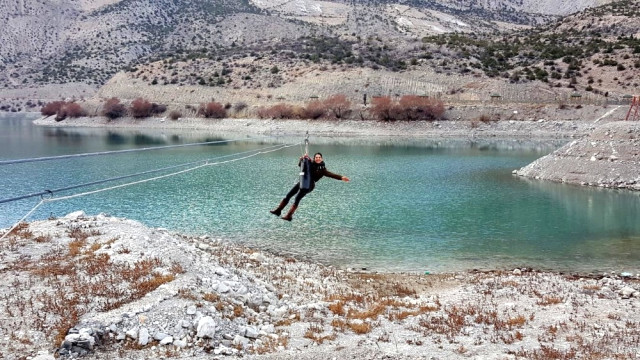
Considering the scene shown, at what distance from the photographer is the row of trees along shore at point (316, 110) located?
66.8 m

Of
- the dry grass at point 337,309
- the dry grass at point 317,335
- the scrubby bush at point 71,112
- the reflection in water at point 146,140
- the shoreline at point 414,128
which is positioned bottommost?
the dry grass at point 337,309

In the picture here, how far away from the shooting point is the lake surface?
1834 centimetres

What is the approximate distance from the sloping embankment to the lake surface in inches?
46.0

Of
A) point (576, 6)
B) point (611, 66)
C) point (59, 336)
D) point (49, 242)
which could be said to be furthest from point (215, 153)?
point (576, 6)

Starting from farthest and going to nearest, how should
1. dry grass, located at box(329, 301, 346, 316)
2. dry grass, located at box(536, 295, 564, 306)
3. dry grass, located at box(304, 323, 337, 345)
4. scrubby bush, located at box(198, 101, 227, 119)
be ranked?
scrubby bush, located at box(198, 101, 227, 119) < dry grass, located at box(536, 295, 564, 306) < dry grass, located at box(329, 301, 346, 316) < dry grass, located at box(304, 323, 337, 345)

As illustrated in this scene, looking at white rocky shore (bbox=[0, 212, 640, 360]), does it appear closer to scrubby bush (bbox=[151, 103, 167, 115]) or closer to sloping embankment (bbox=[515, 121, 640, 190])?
sloping embankment (bbox=[515, 121, 640, 190])

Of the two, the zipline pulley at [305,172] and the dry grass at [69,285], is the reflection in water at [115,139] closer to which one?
the dry grass at [69,285]

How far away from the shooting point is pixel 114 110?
3223 inches

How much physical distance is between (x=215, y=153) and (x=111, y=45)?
3853 inches

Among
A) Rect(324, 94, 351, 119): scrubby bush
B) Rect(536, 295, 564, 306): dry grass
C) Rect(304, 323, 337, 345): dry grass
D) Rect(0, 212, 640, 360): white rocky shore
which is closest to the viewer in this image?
Answer: Rect(0, 212, 640, 360): white rocky shore

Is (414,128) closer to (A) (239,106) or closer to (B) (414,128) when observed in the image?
(B) (414,128)

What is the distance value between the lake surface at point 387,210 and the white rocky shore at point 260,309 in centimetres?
319

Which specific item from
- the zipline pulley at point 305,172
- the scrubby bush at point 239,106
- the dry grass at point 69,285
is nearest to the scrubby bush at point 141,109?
the scrubby bush at point 239,106

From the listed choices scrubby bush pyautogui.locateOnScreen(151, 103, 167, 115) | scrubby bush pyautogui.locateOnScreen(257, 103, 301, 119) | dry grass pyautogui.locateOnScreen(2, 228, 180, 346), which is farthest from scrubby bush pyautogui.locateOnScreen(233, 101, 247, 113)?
dry grass pyautogui.locateOnScreen(2, 228, 180, 346)
